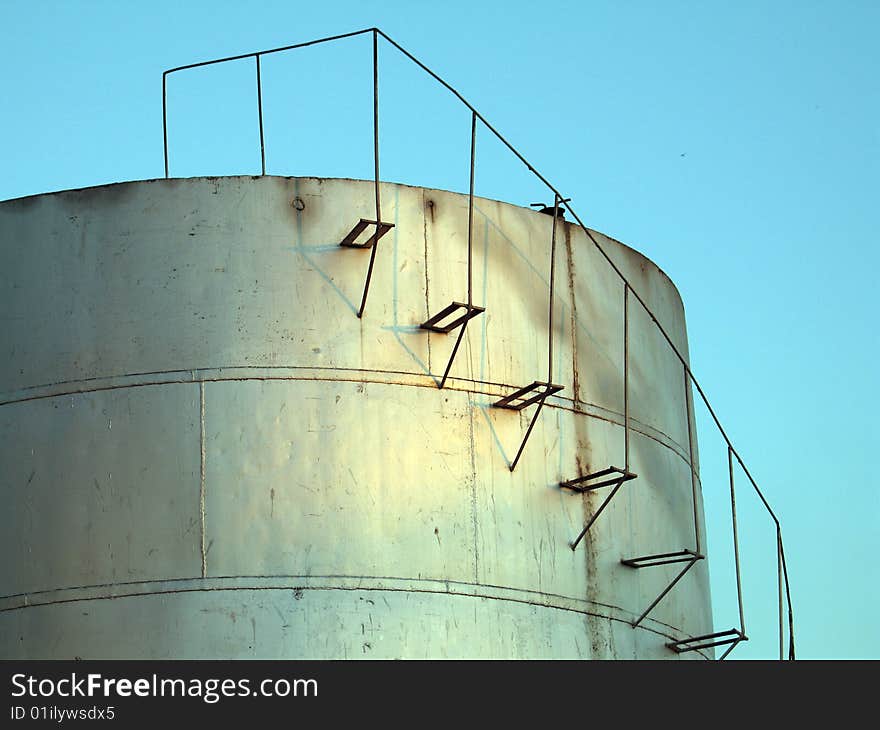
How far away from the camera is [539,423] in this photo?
1462 centimetres

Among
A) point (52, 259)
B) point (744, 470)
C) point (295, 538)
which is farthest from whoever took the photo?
→ point (744, 470)

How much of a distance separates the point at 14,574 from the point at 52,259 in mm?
2391

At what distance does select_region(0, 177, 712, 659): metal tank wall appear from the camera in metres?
13.6

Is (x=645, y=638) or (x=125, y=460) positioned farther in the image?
(x=645, y=638)

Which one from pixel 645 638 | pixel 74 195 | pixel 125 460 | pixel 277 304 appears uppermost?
pixel 74 195

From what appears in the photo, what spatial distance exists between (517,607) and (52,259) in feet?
14.2

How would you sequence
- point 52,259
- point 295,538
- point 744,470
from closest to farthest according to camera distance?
point 295,538, point 52,259, point 744,470

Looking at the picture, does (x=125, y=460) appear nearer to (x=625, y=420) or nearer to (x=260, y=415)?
(x=260, y=415)

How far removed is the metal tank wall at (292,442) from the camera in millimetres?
13562

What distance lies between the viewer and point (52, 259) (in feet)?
47.6

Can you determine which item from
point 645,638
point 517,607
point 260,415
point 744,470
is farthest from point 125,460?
point 744,470

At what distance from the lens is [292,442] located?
13805 millimetres

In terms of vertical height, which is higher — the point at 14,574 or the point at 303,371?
the point at 303,371

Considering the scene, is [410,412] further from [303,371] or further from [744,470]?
[744,470]
